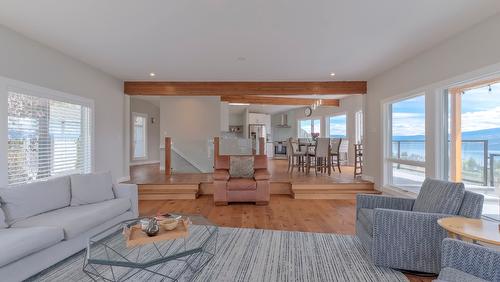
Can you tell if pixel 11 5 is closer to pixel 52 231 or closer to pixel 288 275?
pixel 52 231

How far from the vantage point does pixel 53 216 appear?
270cm

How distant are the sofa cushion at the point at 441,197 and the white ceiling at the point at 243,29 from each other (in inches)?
72.5

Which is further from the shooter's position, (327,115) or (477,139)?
(327,115)

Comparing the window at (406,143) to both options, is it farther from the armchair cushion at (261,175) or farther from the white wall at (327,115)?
the armchair cushion at (261,175)

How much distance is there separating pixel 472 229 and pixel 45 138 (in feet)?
17.0

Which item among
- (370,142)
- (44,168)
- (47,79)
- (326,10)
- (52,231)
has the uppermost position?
(326,10)

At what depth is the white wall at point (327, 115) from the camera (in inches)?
346

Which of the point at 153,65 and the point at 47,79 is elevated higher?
the point at 153,65

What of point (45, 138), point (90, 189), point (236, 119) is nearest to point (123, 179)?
point (45, 138)

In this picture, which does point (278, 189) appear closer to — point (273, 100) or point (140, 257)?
point (140, 257)

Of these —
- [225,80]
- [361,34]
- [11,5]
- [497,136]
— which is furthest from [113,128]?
[497,136]

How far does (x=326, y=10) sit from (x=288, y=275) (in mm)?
2710

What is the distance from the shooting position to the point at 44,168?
3855 mm

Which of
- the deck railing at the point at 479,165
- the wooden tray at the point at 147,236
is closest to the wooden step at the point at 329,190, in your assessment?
the deck railing at the point at 479,165
